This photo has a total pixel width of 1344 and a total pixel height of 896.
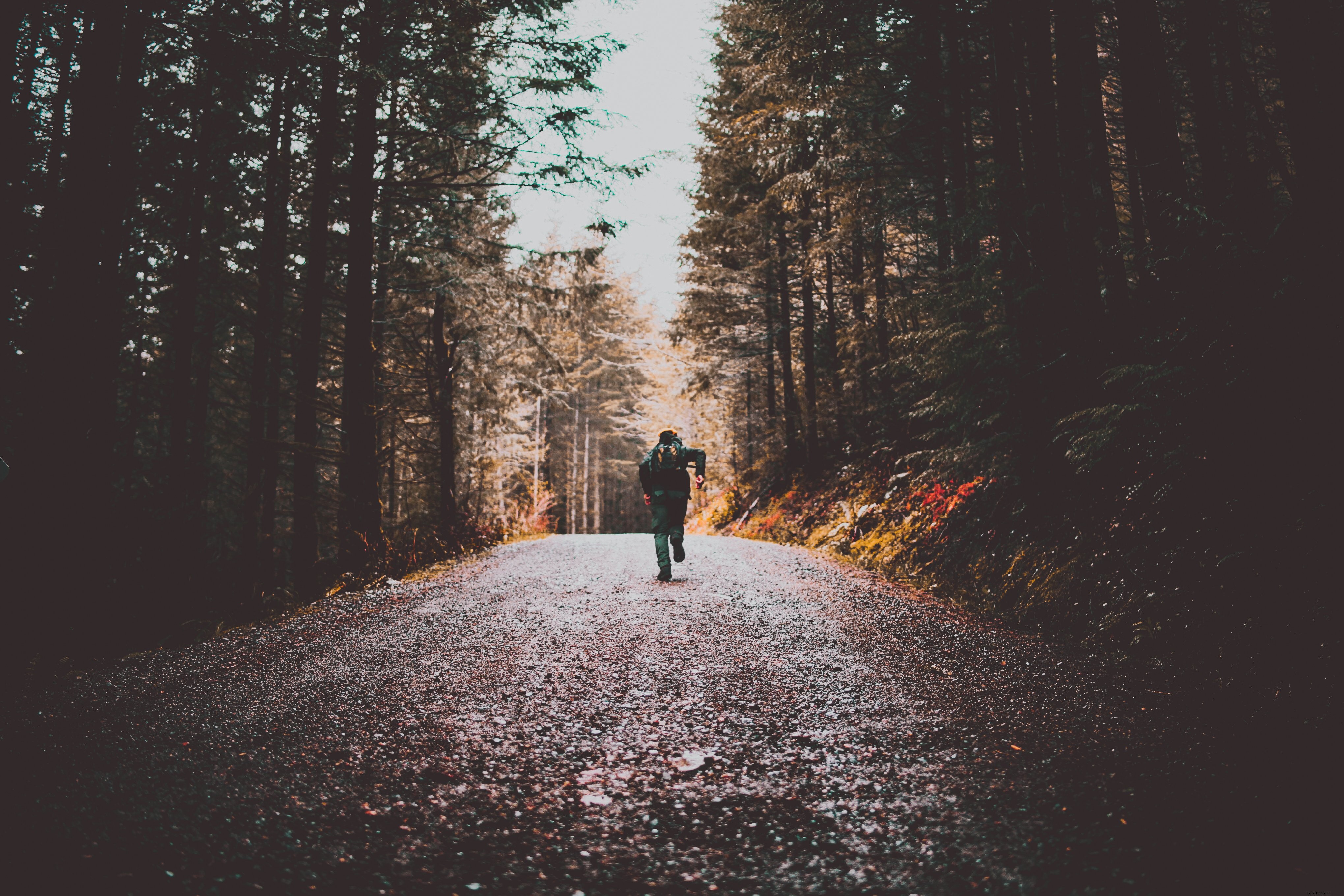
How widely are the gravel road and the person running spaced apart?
3718 mm

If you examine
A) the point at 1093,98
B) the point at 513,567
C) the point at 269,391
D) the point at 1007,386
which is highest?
the point at 1093,98

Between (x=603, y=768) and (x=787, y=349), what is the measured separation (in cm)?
1643

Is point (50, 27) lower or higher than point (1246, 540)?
higher

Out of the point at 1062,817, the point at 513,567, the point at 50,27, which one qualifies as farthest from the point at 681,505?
the point at 50,27

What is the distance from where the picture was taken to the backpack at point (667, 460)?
347 inches

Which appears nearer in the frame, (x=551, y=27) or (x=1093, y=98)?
(x=1093, y=98)

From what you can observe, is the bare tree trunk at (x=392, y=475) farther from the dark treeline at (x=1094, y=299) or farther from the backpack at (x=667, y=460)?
the dark treeline at (x=1094, y=299)

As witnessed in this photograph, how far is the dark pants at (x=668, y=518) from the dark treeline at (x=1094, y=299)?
→ 307 cm

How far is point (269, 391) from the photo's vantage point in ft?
42.3

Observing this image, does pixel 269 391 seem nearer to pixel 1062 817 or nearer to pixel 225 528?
pixel 225 528

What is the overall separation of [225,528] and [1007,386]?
15.5 m

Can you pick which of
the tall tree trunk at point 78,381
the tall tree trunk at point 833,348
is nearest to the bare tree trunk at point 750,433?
the tall tree trunk at point 833,348

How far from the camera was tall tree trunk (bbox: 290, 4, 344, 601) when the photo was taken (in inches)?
334

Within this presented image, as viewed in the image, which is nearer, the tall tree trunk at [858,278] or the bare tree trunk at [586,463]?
the tall tree trunk at [858,278]
